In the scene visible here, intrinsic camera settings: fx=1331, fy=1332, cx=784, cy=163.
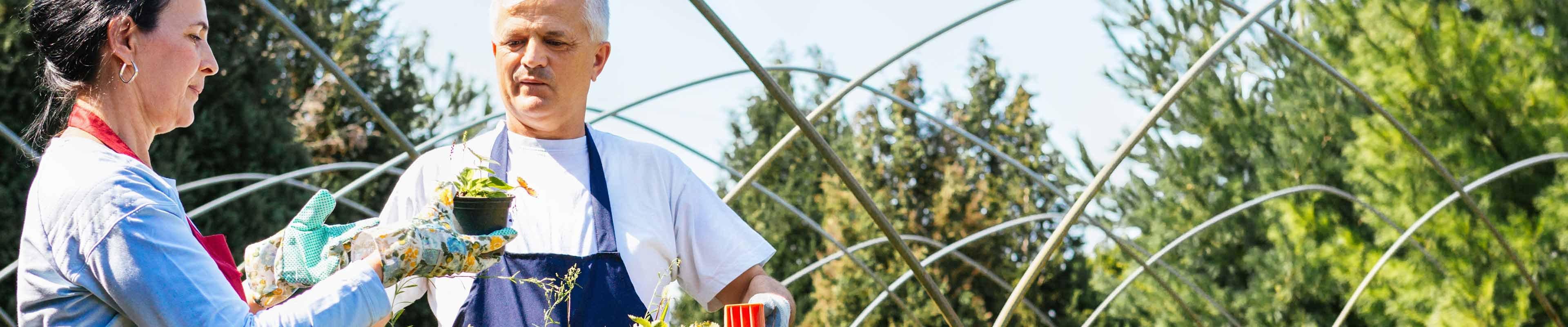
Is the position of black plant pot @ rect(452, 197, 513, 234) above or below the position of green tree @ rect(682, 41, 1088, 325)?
below

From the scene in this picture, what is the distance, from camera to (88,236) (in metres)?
1.60

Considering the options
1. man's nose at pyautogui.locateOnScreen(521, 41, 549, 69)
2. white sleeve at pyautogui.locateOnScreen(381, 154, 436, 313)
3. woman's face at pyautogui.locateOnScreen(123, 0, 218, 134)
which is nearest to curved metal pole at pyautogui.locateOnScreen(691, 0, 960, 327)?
man's nose at pyautogui.locateOnScreen(521, 41, 549, 69)

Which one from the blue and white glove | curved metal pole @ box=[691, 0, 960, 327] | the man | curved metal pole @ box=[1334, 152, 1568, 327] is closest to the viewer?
the blue and white glove

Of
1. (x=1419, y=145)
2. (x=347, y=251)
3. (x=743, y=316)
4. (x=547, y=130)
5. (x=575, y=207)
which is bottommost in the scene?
(x=347, y=251)

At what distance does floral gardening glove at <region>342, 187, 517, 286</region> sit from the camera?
6.19ft

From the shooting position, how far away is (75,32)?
5.74ft

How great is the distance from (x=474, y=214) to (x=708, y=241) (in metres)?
0.61

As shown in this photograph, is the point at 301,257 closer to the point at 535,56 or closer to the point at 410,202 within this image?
the point at 410,202

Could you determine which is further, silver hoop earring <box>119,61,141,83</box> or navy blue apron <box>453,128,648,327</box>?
navy blue apron <box>453,128,648,327</box>

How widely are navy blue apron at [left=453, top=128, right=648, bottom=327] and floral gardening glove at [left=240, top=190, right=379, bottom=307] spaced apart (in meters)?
0.42

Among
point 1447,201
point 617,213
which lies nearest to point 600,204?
point 617,213

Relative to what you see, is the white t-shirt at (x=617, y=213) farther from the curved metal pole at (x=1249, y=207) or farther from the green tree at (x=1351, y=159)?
the green tree at (x=1351, y=159)

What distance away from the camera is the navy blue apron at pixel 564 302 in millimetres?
2393

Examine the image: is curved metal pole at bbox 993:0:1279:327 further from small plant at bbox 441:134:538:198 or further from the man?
small plant at bbox 441:134:538:198
